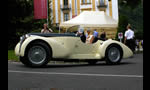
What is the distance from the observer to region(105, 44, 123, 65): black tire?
10.6m

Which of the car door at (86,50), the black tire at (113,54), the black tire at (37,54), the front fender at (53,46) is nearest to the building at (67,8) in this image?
the black tire at (113,54)

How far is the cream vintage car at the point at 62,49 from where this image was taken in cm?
943

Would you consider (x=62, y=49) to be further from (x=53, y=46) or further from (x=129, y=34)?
(x=129, y=34)

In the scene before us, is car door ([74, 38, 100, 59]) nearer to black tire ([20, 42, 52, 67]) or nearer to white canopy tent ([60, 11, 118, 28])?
black tire ([20, 42, 52, 67])

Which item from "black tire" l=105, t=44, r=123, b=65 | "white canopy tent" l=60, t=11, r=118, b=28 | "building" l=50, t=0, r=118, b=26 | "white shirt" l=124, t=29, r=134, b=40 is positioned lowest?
"black tire" l=105, t=44, r=123, b=65

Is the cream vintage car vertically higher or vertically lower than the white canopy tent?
lower

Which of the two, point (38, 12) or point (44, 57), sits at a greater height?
point (38, 12)

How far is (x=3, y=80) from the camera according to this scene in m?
6.28

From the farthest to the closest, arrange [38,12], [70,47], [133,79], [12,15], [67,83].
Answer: [12,15], [38,12], [70,47], [133,79], [67,83]

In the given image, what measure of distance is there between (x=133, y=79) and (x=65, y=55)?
356 cm

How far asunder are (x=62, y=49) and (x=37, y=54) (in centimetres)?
83

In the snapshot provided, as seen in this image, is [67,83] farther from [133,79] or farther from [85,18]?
[85,18]

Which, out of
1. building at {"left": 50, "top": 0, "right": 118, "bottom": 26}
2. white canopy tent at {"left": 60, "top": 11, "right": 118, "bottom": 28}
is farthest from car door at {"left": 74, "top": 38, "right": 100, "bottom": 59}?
A: building at {"left": 50, "top": 0, "right": 118, "bottom": 26}

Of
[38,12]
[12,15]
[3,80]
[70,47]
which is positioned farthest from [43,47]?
[12,15]
